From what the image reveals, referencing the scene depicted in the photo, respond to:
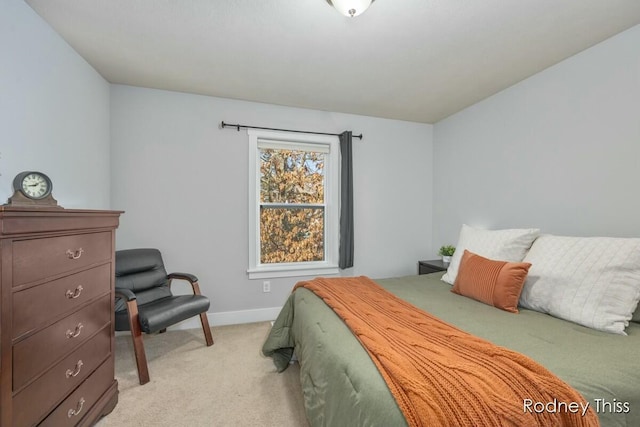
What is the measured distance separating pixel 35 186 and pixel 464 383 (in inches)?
89.3

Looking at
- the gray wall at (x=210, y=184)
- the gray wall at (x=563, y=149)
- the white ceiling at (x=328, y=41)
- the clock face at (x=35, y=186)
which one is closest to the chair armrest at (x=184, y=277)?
the gray wall at (x=210, y=184)

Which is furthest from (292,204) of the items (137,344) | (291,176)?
(137,344)

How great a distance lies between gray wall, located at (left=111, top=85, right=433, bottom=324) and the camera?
8.98ft

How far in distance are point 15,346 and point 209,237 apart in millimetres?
1877

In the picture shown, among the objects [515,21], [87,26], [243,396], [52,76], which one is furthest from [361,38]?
[243,396]

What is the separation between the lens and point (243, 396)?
1842 millimetres

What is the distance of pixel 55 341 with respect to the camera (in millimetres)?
1310

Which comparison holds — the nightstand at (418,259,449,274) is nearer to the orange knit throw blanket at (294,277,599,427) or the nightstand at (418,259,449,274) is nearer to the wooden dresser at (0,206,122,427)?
the orange knit throw blanket at (294,277,599,427)

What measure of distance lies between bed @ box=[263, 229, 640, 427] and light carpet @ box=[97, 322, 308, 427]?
13.6 inches

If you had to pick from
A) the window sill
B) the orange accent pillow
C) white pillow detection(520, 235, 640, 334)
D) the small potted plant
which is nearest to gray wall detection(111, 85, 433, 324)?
the window sill

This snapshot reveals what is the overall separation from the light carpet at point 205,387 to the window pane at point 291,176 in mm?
1574

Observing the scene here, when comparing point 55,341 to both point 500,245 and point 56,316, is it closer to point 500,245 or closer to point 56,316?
point 56,316

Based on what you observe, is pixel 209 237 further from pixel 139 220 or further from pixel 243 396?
pixel 243 396

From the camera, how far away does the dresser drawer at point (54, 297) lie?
1130 mm
